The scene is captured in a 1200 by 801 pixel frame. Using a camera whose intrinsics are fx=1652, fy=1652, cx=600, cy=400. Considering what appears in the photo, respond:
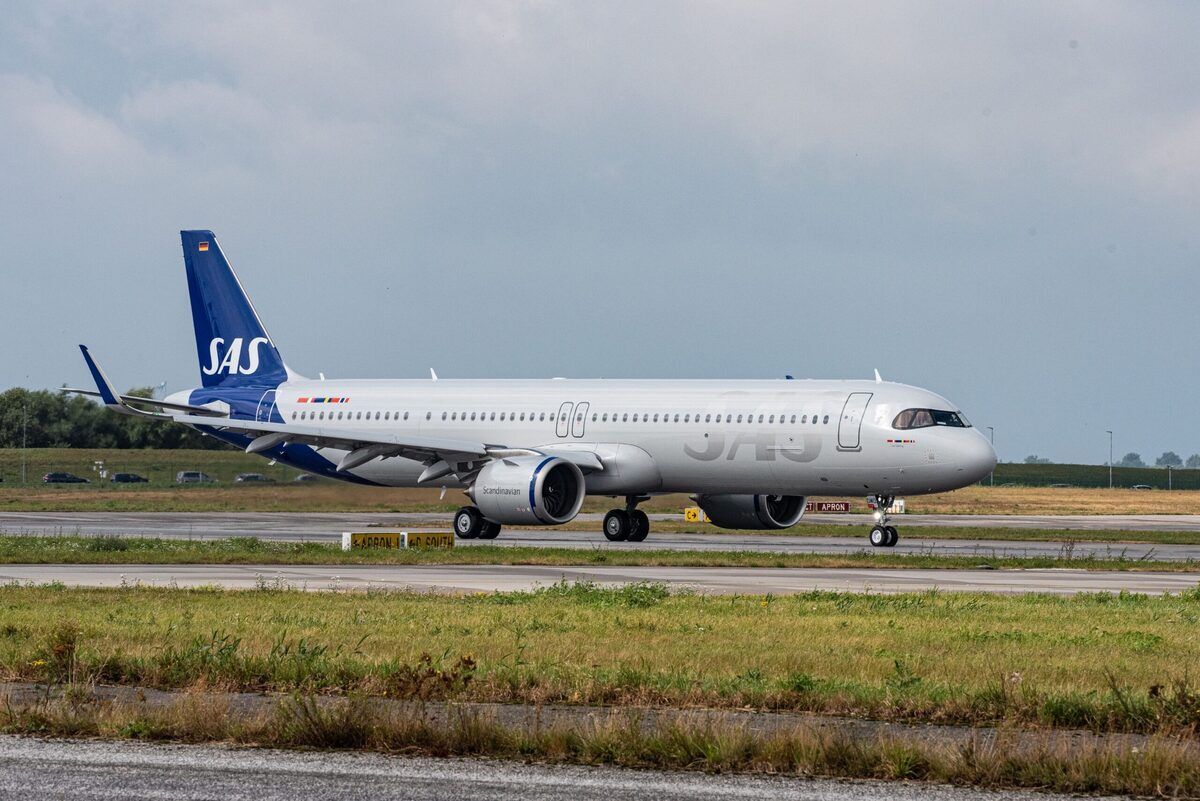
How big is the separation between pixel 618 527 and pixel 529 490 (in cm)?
414

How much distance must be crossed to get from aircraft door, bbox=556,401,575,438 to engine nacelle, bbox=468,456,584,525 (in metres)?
2.57

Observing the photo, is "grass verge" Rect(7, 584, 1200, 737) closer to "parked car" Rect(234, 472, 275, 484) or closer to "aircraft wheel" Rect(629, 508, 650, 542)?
"aircraft wheel" Rect(629, 508, 650, 542)

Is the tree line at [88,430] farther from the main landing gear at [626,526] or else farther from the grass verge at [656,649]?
the grass verge at [656,649]

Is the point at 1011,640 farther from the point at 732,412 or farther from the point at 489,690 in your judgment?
the point at 732,412

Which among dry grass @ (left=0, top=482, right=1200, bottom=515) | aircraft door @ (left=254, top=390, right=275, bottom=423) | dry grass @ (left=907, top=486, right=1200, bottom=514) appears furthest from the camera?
dry grass @ (left=907, top=486, right=1200, bottom=514)

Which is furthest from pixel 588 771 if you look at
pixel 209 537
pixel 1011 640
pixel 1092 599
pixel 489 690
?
pixel 209 537

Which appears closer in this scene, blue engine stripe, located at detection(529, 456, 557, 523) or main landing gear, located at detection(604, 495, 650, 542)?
blue engine stripe, located at detection(529, 456, 557, 523)

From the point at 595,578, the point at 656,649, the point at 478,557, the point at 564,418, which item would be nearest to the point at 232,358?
the point at 564,418

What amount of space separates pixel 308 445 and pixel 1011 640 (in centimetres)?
3198

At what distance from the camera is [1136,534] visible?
52.9 meters

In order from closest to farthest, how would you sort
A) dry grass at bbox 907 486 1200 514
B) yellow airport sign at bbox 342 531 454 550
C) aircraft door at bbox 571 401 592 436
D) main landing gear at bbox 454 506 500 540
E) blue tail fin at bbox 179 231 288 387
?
1. yellow airport sign at bbox 342 531 454 550
2. main landing gear at bbox 454 506 500 540
3. aircraft door at bbox 571 401 592 436
4. blue tail fin at bbox 179 231 288 387
5. dry grass at bbox 907 486 1200 514

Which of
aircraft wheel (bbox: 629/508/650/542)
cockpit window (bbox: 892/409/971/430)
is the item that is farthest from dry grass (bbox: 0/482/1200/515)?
cockpit window (bbox: 892/409/971/430)

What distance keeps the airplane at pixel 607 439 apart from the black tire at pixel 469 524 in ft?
0.16

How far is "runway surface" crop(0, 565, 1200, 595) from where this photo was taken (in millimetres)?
27438
